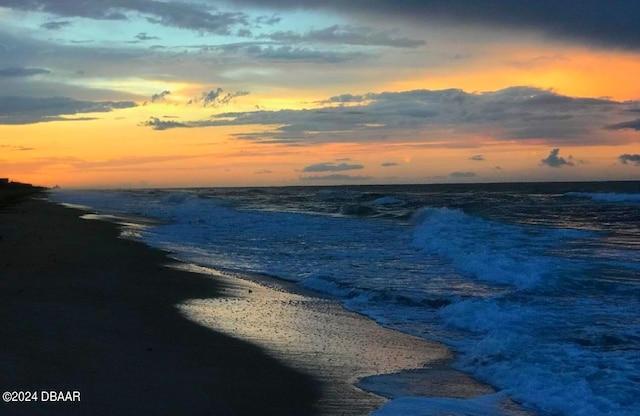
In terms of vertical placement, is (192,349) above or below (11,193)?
below

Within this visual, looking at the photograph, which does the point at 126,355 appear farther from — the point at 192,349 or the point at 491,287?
the point at 491,287

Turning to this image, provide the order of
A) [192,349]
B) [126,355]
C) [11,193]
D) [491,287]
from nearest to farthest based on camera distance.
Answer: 1. [126,355]
2. [192,349]
3. [491,287]
4. [11,193]

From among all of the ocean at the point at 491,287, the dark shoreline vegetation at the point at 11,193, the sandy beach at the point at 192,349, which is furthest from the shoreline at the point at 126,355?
the dark shoreline vegetation at the point at 11,193

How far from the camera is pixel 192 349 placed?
307 inches

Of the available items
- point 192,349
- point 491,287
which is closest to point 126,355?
point 192,349

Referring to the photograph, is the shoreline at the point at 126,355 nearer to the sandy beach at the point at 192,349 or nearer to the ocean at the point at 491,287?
the sandy beach at the point at 192,349

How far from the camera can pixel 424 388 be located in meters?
6.75

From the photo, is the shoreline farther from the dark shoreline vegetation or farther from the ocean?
the dark shoreline vegetation

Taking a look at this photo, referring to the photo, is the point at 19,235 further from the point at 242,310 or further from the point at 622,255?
the point at 622,255

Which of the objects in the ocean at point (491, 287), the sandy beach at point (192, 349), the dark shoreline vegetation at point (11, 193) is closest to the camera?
the sandy beach at point (192, 349)

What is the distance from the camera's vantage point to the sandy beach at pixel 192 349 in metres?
5.97

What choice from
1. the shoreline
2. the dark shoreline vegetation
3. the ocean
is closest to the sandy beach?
the shoreline

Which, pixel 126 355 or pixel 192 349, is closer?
pixel 126 355

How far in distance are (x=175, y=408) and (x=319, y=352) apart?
2667mm
